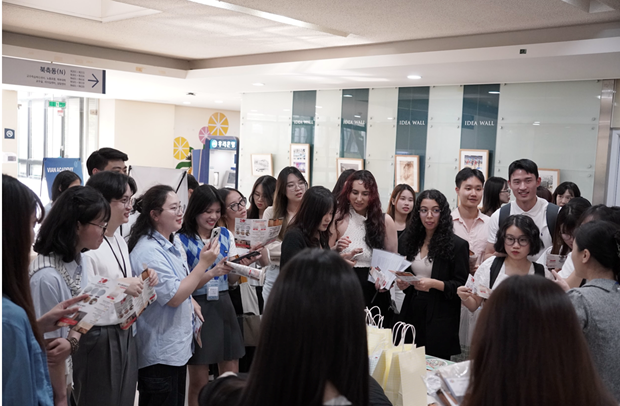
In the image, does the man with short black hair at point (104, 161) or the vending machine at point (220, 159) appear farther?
the vending machine at point (220, 159)

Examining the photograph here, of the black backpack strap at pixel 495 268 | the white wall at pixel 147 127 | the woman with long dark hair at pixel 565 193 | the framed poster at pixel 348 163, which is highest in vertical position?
the white wall at pixel 147 127

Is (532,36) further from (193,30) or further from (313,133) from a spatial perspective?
(313,133)

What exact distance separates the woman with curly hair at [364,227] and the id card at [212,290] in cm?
103

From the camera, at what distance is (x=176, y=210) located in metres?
3.30

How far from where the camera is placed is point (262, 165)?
1177cm

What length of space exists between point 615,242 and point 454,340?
161cm

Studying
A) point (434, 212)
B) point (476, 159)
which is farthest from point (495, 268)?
point (476, 159)

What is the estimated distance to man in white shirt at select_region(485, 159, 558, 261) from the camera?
479 centimetres

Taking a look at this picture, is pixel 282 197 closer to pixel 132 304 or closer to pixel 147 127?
pixel 132 304

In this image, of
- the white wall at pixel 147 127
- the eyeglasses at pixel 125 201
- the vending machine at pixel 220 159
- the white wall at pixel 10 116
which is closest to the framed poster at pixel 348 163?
the vending machine at pixel 220 159

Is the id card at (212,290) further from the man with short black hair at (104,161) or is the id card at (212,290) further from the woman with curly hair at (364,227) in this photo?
the man with short black hair at (104,161)

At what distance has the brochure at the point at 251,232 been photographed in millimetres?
3713

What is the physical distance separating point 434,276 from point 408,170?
5744 mm

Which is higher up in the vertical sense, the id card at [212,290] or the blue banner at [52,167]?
the blue banner at [52,167]
